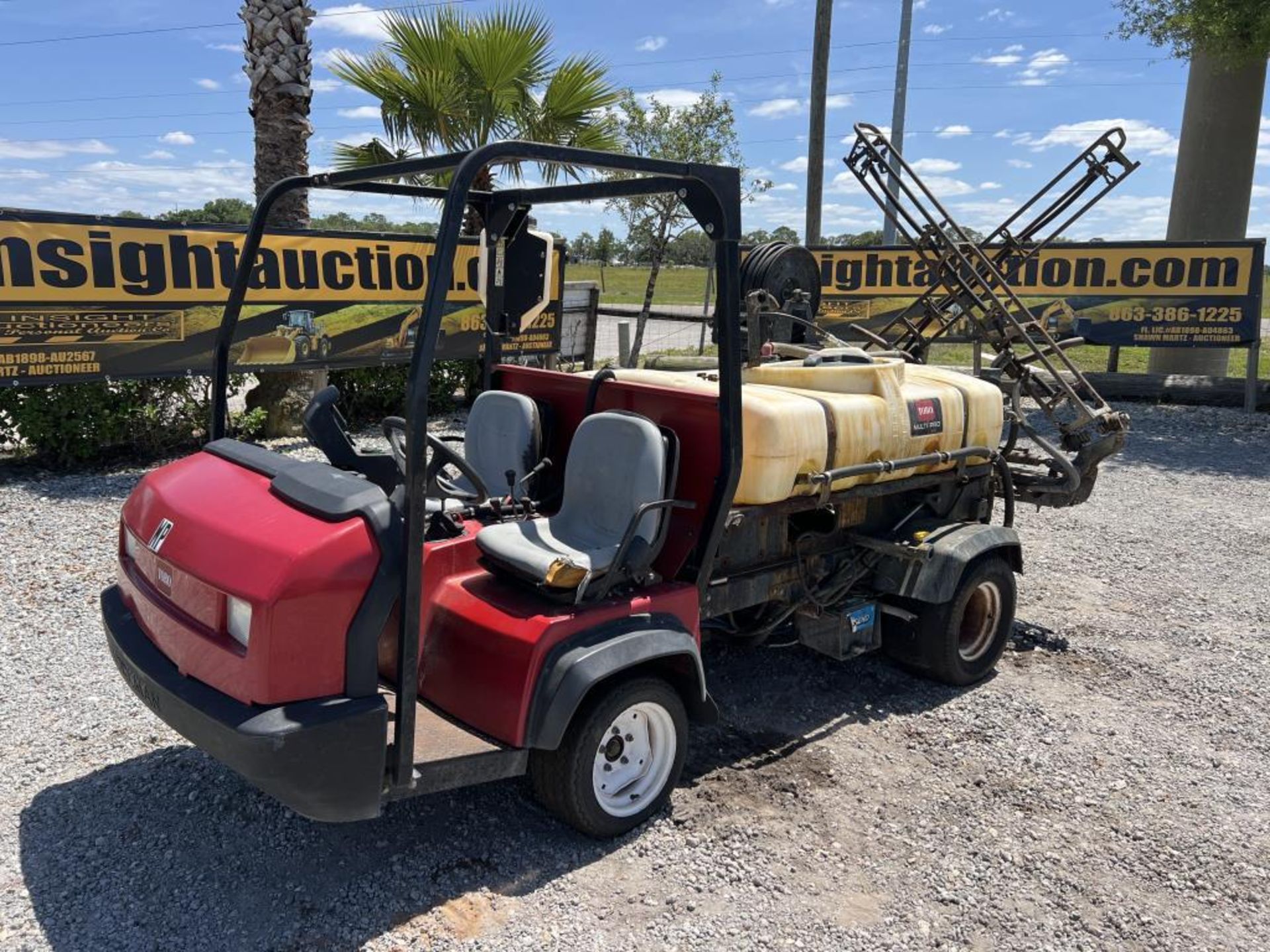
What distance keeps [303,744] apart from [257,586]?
0.45 metres

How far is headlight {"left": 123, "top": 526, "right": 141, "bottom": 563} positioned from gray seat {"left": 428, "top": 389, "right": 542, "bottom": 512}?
4.00 ft

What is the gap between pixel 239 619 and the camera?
2.77 metres

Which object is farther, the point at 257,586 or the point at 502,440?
the point at 502,440

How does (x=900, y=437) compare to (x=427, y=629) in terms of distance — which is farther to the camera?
(x=900, y=437)

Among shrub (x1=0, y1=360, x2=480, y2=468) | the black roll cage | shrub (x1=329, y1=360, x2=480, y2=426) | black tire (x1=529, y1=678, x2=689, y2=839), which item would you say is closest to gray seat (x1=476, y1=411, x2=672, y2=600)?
the black roll cage

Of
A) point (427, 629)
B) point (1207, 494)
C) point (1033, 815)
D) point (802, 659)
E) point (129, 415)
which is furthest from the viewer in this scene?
point (1207, 494)

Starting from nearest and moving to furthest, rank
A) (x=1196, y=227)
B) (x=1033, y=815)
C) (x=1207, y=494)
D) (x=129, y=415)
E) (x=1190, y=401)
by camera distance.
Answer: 1. (x=1033, y=815)
2. (x=129, y=415)
3. (x=1207, y=494)
4. (x=1190, y=401)
5. (x=1196, y=227)

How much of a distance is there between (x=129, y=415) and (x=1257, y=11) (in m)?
13.1

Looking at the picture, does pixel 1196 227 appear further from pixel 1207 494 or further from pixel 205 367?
pixel 205 367

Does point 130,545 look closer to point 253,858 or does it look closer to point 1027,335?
point 253,858

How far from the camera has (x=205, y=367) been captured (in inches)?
336

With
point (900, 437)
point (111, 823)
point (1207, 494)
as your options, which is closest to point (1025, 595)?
point (900, 437)

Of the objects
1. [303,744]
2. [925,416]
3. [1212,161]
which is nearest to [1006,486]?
[925,416]

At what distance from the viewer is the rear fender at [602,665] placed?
308cm
